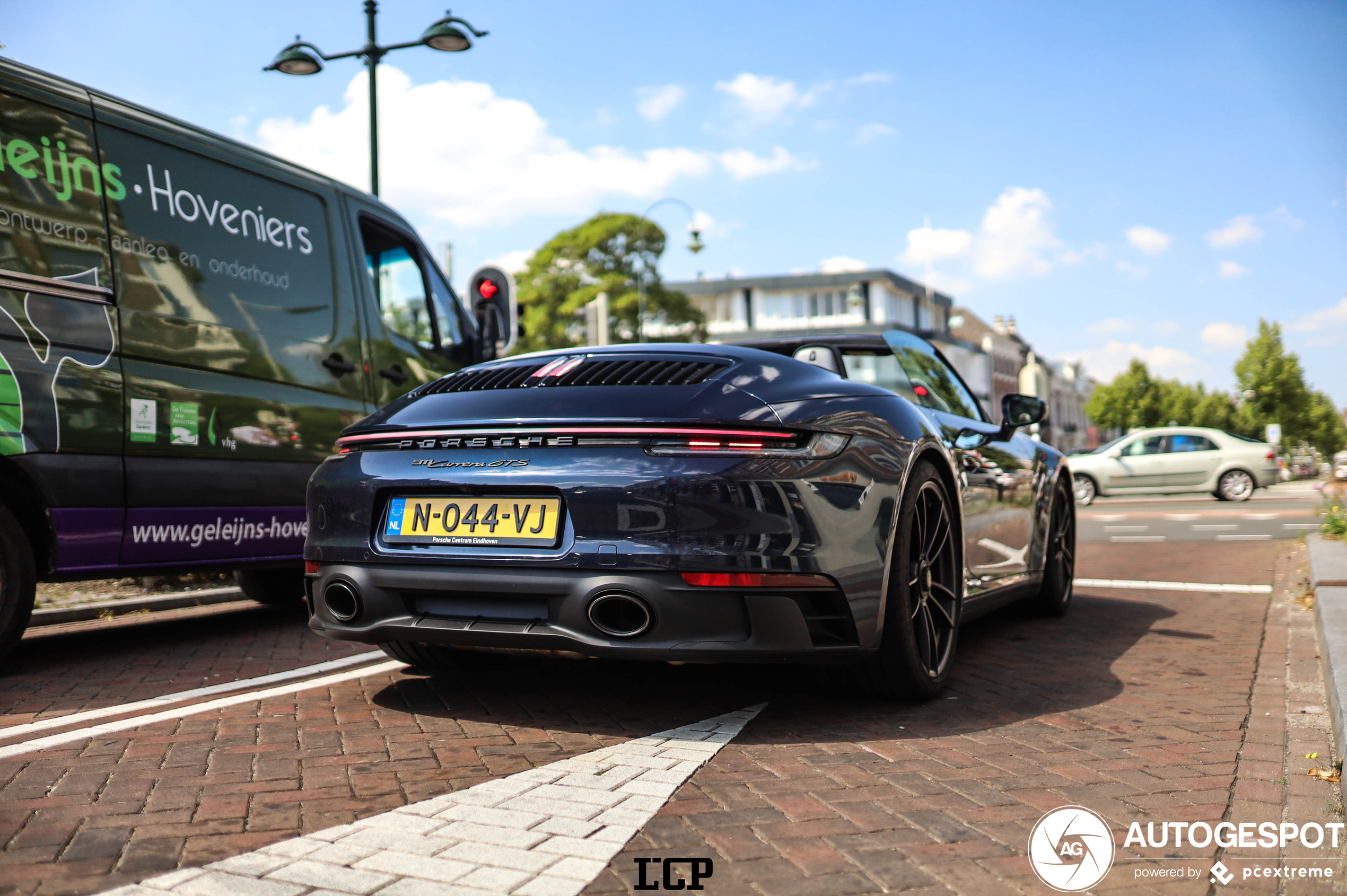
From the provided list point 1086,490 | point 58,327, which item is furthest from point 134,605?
point 1086,490

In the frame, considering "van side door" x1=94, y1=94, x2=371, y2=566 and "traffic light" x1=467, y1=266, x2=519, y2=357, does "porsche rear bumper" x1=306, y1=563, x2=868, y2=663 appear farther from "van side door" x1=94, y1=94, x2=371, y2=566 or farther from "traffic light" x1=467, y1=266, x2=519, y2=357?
"traffic light" x1=467, y1=266, x2=519, y2=357

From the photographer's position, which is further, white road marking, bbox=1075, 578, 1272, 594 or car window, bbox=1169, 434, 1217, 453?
car window, bbox=1169, 434, 1217, 453

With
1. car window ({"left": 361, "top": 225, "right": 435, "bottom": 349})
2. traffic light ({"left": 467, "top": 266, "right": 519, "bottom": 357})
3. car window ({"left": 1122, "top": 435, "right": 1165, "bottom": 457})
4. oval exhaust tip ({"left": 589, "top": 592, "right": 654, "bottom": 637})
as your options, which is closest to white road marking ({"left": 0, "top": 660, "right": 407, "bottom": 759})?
oval exhaust tip ({"left": 589, "top": 592, "right": 654, "bottom": 637})

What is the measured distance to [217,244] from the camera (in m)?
5.47

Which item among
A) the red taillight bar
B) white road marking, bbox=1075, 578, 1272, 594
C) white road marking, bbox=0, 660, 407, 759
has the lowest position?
white road marking, bbox=1075, 578, 1272, 594

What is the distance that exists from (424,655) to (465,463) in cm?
117

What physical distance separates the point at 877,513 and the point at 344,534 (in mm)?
1689

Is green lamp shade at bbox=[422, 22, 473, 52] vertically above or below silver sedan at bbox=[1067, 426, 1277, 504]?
above

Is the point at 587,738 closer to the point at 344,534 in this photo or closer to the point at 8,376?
the point at 344,534

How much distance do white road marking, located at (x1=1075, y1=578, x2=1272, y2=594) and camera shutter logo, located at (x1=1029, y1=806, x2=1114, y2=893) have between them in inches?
227

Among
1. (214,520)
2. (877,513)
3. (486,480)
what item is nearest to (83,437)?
(214,520)

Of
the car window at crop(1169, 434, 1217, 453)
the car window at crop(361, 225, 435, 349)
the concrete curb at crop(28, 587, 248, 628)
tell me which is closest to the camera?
the concrete curb at crop(28, 587, 248, 628)

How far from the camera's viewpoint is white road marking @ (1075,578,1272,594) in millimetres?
7926

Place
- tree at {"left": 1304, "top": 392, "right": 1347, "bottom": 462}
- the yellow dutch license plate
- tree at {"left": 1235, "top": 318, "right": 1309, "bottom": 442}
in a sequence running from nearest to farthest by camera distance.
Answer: the yellow dutch license plate < tree at {"left": 1235, "top": 318, "right": 1309, "bottom": 442} < tree at {"left": 1304, "top": 392, "right": 1347, "bottom": 462}
